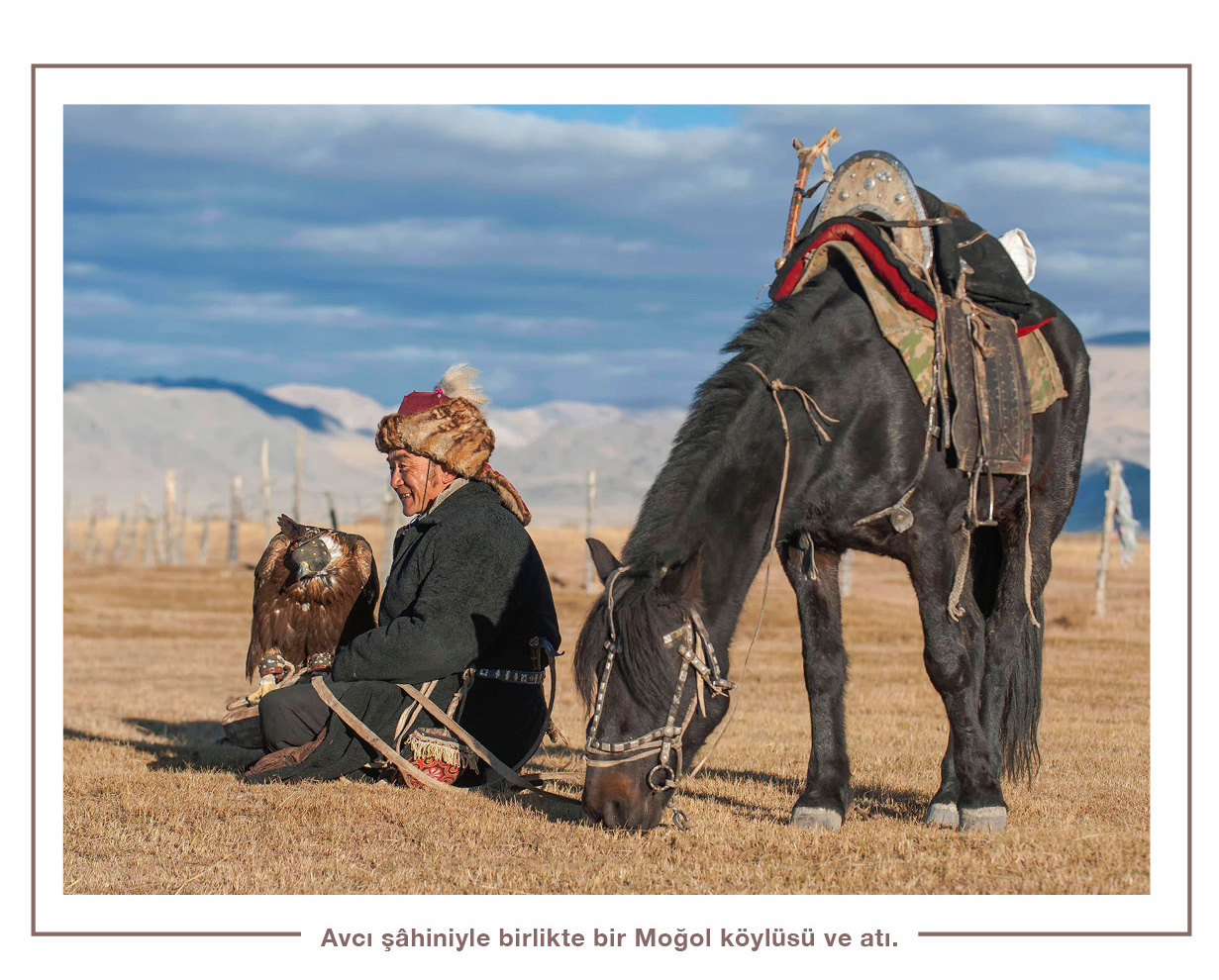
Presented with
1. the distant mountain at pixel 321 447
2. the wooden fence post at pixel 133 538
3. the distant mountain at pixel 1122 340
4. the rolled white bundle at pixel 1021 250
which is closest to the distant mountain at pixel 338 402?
the distant mountain at pixel 321 447

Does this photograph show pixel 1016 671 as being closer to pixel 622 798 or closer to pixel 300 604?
pixel 622 798

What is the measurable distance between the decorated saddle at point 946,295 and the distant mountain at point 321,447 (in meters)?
87.0

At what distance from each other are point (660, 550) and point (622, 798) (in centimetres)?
95

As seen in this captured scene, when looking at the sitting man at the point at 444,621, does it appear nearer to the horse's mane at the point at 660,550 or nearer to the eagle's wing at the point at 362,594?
the eagle's wing at the point at 362,594

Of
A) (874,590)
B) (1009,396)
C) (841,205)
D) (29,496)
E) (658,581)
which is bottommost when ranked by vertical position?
(874,590)

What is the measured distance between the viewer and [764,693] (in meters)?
11.3

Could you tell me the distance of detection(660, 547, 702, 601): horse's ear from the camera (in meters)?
4.62

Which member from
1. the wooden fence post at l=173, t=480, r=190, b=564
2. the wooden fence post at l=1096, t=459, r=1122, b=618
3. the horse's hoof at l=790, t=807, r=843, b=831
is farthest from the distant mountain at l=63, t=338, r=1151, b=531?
the horse's hoof at l=790, t=807, r=843, b=831

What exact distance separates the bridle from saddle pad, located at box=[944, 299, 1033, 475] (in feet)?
5.13

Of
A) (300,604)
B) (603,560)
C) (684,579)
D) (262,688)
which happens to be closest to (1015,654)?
(684,579)

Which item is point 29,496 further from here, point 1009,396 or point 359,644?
point 1009,396

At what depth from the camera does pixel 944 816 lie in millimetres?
5449
